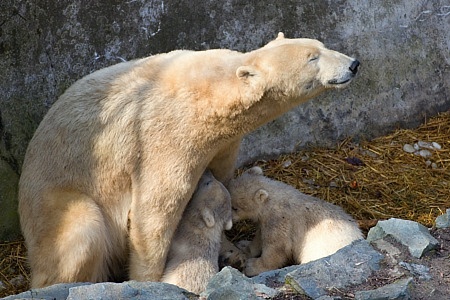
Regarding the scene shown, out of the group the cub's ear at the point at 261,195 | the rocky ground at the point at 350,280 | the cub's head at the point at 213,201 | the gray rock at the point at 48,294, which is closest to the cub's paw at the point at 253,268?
the cub's head at the point at 213,201

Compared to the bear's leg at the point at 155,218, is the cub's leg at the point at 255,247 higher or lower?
lower

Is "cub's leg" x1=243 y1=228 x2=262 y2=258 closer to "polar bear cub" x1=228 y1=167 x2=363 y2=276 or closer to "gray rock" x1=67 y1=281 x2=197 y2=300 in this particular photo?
"polar bear cub" x1=228 y1=167 x2=363 y2=276

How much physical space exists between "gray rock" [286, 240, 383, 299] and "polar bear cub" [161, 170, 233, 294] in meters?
1.29

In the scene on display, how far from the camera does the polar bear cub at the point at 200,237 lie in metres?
6.14

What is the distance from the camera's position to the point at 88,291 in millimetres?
4730

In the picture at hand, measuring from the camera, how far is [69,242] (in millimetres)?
5992

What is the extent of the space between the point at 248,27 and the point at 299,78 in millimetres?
1982

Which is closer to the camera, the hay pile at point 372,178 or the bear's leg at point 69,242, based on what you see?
the bear's leg at point 69,242

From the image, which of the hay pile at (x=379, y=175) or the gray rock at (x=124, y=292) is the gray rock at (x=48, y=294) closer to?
the gray rock at (x=124, y=292)

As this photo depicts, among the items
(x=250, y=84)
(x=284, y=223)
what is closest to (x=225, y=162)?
(x=284, y=223)

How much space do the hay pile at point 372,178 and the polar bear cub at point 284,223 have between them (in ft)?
1.95

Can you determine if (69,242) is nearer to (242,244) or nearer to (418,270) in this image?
(242,244)

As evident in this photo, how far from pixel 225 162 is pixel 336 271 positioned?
6.51 feet

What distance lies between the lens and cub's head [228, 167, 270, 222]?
6793 mm
